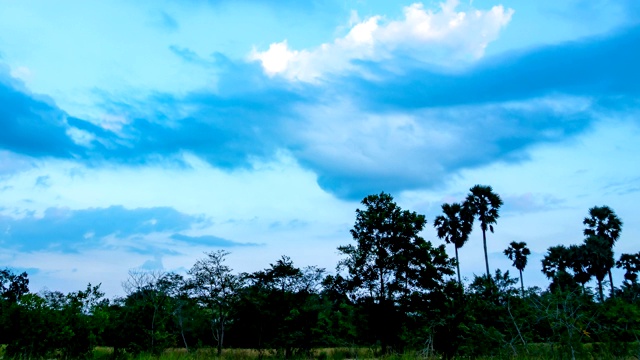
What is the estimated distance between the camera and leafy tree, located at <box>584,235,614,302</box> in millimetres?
49938

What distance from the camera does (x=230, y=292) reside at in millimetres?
32281

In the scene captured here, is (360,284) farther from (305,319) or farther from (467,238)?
(467,238)

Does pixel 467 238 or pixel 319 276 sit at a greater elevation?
pixel 467 238

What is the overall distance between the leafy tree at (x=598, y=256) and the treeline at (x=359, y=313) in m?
3.00

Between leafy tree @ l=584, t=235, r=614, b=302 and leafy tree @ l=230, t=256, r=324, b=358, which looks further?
leafy tree @ l=584, t=235, r=614, b=302

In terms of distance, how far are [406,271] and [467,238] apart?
24318mm

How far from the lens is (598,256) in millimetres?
50062

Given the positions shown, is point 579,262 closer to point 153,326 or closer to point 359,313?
point 359,313

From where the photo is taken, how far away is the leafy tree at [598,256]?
164 feet

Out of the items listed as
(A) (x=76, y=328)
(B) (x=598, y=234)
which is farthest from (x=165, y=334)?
(B) (x=598, y=234)

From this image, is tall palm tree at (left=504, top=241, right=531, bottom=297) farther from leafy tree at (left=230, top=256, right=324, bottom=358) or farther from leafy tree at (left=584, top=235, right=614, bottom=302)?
leafy tree at (left=230, top=256, right=324, bottom=358)

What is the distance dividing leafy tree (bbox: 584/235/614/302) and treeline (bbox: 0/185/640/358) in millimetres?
3003

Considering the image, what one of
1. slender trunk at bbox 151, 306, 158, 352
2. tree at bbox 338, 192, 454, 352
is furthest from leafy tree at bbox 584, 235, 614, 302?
slender trunk at bbox 151, 306, 158, 352

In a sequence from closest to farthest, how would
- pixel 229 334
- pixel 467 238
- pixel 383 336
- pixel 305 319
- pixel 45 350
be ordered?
pixel 45 350, pixel 305 319, pixel 383 336, pixel 229 334, pixel 467 238
